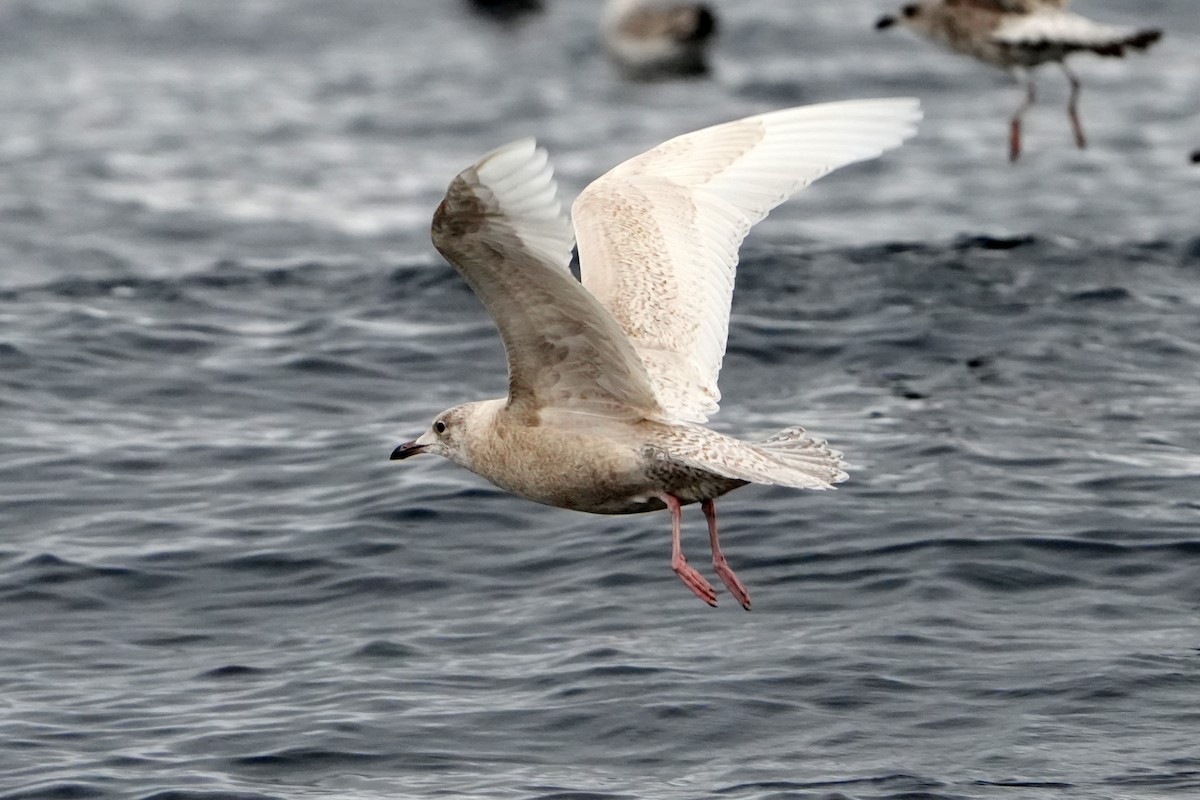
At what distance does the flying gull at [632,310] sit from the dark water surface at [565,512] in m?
0.98

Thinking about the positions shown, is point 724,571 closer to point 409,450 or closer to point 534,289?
point 409,450

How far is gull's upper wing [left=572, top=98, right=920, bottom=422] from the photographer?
7.52m

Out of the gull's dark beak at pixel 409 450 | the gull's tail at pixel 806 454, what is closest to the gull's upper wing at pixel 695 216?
the gull's tail at pixel 806 454

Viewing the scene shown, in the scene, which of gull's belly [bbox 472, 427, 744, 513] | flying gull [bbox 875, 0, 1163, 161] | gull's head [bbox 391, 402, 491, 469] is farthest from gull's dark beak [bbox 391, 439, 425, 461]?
flying gull [bbox 875, 0, 1163, 161]

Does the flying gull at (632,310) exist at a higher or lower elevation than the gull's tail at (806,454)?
higher

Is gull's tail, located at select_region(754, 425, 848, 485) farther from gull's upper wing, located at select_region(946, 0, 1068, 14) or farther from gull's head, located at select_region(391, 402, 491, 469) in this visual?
gull's upper wing, located at select_region(946, 0, 1068, 14)

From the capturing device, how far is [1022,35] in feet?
53.4

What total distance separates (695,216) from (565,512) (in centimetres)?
224

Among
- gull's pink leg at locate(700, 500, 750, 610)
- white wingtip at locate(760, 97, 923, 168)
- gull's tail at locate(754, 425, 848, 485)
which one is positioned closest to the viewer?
gull's tail at locate(754, 425, 848, 485)

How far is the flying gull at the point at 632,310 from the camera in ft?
19.6

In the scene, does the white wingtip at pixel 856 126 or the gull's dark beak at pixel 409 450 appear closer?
the gull's dark beak at pixel 409 450

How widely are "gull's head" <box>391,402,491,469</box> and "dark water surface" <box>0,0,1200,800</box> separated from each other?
101 centimetres

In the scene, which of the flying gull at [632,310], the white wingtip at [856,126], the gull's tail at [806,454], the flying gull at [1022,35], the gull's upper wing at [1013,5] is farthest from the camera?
the gull's upper wing at [1013,5]

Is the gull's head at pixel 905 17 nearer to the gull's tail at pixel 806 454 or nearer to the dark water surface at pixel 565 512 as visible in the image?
the dark water surface at pixel 565 512
